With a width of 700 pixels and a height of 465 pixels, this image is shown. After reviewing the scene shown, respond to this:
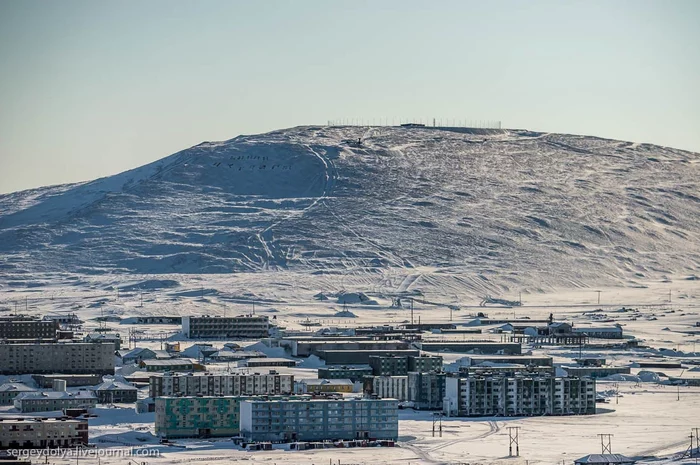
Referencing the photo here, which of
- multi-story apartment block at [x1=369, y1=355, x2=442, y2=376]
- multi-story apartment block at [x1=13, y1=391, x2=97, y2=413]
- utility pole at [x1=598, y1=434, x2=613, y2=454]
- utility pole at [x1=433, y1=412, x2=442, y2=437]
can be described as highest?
multi-story apartment block at [x1=369, y1=355, x2=442, y2=376]

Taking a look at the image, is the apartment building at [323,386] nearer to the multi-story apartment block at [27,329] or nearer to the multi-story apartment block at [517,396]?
the multi-story apartment block at [517,396]

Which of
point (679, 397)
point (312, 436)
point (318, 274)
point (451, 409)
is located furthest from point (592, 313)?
point (312, 436)

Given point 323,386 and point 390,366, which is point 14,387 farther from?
point 390,366

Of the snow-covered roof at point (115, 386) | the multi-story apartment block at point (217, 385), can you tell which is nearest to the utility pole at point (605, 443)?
the multi-story apartment block at point (217, 385)

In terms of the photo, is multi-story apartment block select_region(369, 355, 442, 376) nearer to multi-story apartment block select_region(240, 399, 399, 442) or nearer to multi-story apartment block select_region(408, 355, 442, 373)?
multi-story apartment block select_region(408, 355, 442, 373)

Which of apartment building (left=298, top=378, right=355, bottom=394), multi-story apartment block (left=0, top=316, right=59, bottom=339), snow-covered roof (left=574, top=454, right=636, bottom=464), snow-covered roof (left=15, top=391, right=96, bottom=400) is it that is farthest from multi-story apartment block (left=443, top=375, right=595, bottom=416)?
multi-story apartment block (left=0, top=316, right=59, bottom=339)

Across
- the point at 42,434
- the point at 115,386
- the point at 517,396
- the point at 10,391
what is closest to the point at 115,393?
the point at 115,386

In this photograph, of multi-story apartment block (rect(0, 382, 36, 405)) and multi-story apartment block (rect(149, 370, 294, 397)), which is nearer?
multi-story apartment block (rect(149, 370, 294, 397))
